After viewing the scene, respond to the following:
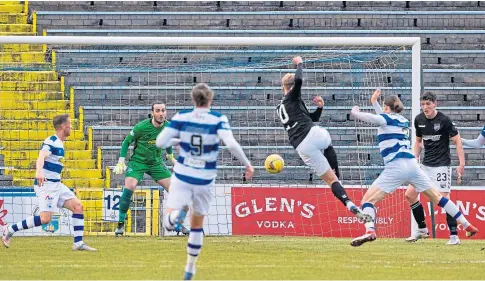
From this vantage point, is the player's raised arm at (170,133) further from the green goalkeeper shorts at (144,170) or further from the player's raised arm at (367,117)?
the green goalkeeper shorts at (144,170)

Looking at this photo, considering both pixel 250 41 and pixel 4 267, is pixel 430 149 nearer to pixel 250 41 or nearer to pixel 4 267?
pixel 250 41

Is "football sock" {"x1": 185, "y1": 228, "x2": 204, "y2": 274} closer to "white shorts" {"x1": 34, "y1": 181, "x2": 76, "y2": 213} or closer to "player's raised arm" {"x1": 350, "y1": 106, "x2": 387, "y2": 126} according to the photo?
"player's raised arm" {"x1": 350, "y1": 106, "x2": 387, "y2": 126}

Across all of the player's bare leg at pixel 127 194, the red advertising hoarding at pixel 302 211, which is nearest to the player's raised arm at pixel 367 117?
the player's bare leg at pixel 127 194

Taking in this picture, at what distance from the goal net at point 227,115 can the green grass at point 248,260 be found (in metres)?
2.50

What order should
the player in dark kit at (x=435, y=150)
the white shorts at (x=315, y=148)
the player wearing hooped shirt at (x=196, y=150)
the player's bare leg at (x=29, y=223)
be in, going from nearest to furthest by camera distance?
the player wearing hooped shirt at (x=196, y=150)
the white shorts at (x=315, y=148)
the player's bare leg at (x=29, y=223)
the player in dark kit at (x=435, y=150)

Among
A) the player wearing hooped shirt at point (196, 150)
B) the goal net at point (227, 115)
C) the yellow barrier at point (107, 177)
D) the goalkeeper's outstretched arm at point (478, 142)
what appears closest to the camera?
the player wearing hooped shirt at point (196, 150)

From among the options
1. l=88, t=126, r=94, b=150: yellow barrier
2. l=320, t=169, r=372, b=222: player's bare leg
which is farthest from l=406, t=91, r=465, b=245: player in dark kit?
l=88, t=126, r=94, b=150: yellow barrier

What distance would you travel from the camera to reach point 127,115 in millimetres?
22297

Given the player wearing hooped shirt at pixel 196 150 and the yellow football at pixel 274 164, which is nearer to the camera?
the player wearing hooped shirt at pixel 196 150

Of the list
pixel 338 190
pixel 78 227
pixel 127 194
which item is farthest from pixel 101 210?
pixel 338 190

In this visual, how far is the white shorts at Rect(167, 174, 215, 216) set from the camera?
11.0 m

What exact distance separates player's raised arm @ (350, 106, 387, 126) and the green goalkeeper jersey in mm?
4134

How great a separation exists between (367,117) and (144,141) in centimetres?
463

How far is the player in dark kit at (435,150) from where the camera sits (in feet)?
53.5
